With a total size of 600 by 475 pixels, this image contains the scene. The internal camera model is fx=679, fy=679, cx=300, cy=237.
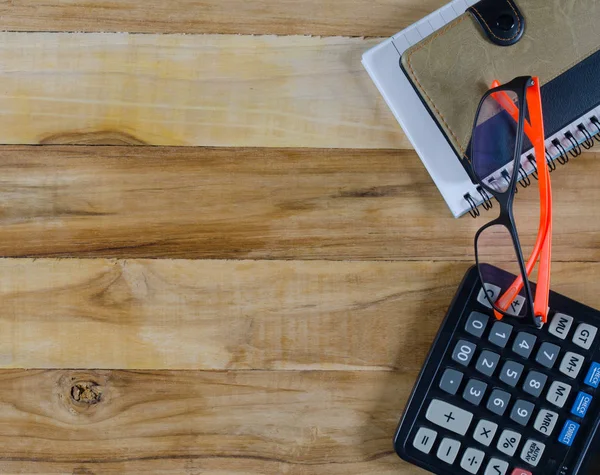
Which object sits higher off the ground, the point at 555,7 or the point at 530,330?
the point at 555,7

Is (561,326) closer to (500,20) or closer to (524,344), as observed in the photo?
(524,344)

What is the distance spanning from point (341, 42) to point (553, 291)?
0.28m

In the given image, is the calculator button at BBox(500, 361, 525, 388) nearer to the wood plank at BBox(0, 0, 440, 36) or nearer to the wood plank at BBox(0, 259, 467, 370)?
the wood plank at BBox(0, 259, 467, 370)

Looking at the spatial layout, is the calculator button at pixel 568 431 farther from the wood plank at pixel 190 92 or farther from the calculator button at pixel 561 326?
the wood plank at pixel 190 92

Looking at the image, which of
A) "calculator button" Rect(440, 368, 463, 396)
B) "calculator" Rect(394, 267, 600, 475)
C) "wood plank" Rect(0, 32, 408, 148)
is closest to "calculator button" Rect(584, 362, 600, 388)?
"calculator" Rect(394, 267, 600, 475)

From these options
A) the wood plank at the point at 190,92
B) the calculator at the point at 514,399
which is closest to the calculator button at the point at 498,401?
the calculator at the point at 514,399

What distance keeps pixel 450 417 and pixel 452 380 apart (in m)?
0.03

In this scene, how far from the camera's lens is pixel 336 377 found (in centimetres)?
59

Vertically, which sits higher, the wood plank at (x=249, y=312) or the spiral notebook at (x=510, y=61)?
the spiral notebook at (x=510, y=61)

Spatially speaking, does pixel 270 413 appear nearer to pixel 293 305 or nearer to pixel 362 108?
pixel 293 305

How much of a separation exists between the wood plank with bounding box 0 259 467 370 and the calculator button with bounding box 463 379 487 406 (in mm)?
50

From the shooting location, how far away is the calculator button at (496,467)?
552 mm

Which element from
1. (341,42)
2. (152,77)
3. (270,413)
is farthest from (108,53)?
(270,413)

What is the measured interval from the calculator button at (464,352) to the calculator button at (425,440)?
0.06 meters
